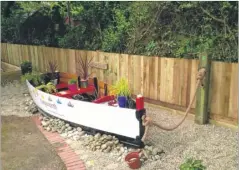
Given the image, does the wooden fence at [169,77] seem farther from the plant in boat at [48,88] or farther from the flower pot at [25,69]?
the plant in boat at [48,88]

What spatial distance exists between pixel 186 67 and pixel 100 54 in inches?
118

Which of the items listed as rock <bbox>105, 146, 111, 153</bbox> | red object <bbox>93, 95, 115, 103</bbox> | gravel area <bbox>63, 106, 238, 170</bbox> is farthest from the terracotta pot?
rock <bbox>105, 146, 111, 153</bbox>

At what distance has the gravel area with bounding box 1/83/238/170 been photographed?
12.5ft

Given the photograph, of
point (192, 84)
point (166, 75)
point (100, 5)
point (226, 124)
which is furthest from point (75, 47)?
point (226, 124)

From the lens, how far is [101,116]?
15.3 feet

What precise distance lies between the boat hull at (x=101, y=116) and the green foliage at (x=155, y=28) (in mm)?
2352

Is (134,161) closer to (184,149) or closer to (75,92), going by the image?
(184,149)

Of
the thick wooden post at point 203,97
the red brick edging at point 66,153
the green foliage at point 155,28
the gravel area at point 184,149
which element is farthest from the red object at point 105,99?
the green foliage at point 155,28

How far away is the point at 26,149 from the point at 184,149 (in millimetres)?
2740

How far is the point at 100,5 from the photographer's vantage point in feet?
29.3

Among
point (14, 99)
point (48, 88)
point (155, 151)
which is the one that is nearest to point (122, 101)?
point (155, 151)

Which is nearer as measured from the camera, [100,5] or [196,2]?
[196,2]

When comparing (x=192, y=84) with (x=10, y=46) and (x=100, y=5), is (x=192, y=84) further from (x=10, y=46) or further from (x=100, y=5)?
(x=10, y=46)

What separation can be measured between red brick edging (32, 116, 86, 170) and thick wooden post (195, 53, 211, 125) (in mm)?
2446
